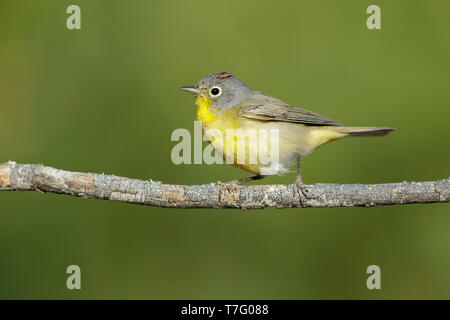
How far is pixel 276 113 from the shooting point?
201 inches

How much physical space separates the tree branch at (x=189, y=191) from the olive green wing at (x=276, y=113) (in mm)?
978

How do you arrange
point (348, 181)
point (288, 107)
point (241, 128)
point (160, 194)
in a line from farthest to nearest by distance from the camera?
point (348, 181) < point (288, 107) < point (241, 128) < point (160, 194)

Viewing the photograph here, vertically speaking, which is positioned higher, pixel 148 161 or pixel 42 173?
pixel 148 161

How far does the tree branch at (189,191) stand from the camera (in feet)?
13.2

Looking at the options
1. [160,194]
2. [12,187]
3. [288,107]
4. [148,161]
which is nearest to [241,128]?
[288,107]

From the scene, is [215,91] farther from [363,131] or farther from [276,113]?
[363,131]

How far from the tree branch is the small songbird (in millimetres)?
571

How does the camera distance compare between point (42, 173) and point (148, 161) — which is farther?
point (148, 161)

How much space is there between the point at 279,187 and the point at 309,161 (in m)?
1.83

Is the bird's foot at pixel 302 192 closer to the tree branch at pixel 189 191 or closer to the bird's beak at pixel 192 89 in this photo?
the tree branch at pixel 189 191

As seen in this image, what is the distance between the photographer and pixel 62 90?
6621mm

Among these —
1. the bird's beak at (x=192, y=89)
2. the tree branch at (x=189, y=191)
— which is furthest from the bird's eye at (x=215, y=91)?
the tree branch at (x=189, y=191)

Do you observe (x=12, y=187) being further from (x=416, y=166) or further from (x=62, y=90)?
(x=416, y=166)

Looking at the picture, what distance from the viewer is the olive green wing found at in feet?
16.2
